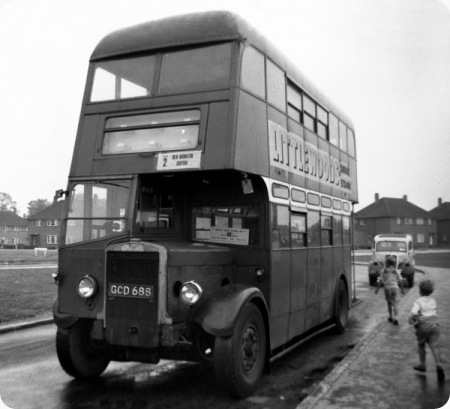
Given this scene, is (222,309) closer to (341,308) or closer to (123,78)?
(123,78)

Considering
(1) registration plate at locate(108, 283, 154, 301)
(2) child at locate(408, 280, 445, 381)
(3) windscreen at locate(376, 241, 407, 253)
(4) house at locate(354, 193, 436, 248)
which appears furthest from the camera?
(4) house at locate(354, 193, 436, 248)

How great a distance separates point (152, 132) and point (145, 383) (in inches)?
130

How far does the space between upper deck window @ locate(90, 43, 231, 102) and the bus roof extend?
0.38ft

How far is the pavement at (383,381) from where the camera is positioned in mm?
5461

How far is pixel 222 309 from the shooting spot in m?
5.86

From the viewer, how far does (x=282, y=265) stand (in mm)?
7523

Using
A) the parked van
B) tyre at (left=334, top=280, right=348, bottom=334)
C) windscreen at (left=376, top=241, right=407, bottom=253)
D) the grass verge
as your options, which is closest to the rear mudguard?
tyre at (left=334, top=280, right=348, bottom=334)

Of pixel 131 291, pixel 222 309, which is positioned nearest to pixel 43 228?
pixel 131 291

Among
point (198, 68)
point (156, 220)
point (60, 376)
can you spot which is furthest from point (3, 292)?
point (198, 68)

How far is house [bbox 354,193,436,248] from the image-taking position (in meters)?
82.9

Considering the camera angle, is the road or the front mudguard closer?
the road

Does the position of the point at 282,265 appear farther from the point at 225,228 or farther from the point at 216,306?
the point at 216,306

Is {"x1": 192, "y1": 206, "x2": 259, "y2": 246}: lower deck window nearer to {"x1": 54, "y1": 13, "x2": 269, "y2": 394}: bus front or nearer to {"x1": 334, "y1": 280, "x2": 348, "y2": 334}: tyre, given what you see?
{"x1": 54, "y1": 13, "x2": 269, "y2": 394}: bus front

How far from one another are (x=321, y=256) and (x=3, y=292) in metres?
11.0
